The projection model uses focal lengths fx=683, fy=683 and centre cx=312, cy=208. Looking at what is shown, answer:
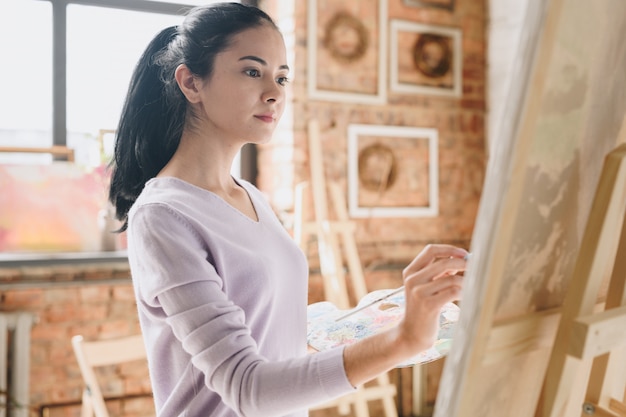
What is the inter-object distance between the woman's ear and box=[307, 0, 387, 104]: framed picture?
6.74 ft

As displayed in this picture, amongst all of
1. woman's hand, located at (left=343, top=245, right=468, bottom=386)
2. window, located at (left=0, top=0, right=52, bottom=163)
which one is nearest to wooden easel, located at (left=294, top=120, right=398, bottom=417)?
window, located at (left=0, top=0, right=52, bottom=163)

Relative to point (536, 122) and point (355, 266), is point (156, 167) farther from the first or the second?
point (355, 266)

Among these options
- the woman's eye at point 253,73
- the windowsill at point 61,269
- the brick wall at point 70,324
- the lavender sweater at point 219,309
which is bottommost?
the brick wall at point 70,324

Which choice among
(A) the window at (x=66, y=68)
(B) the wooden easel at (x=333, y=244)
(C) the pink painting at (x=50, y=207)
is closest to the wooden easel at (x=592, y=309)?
(B) the wooden easel at (x=333, y=244)

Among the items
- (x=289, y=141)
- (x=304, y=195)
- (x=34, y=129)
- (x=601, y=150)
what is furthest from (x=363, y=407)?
(x=601, y=150)

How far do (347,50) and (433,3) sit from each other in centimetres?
60

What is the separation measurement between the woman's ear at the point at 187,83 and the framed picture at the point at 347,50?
2.05 m

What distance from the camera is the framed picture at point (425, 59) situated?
343cm

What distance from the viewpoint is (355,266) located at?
3.13 metres

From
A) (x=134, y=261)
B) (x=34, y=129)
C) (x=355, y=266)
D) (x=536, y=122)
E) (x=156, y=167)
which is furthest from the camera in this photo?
(x=355, y=266)

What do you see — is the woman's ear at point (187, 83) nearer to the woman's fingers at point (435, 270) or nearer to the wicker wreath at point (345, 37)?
the woman's fingers at point (435, 270)

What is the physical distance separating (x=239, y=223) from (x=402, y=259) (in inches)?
95.9

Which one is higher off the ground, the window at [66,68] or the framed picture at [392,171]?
the window at [66,68]

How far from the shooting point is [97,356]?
6.93ft
